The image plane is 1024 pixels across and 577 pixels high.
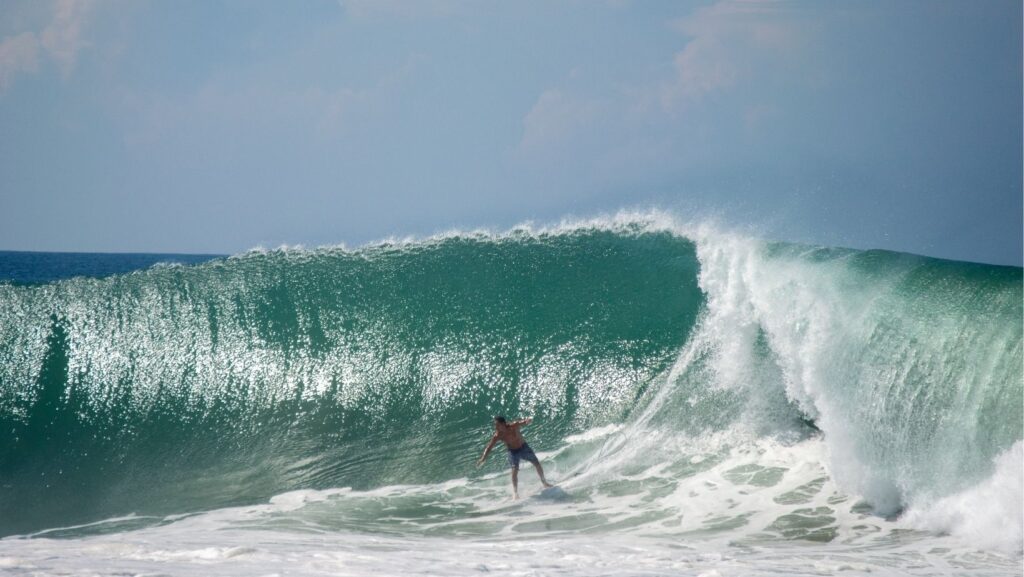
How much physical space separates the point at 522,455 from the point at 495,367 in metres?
2.45

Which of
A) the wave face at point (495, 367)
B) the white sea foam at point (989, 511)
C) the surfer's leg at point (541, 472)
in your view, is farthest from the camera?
the surfer's leg at point (541, 472)

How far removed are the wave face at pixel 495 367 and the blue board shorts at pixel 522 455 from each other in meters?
0.48

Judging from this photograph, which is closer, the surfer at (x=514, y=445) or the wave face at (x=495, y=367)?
the wave face at (x=495, y=367)

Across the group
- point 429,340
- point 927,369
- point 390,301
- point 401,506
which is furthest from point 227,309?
point 927,369

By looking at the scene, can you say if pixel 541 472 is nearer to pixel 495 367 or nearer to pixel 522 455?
pixel 522 455

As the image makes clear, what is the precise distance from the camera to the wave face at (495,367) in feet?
28.0

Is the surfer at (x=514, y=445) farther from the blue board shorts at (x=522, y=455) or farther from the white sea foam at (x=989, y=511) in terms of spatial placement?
the white sea foam at (x=989, y=511)

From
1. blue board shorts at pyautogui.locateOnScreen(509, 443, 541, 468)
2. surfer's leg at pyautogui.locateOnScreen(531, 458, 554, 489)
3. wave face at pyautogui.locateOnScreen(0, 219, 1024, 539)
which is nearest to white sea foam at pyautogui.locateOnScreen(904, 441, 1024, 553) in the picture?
wave face at pyautogui.locateOnScreen(0, 219, 1024, 539)

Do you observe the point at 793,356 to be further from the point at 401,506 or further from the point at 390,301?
the point at 390,301

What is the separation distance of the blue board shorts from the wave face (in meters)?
0.48

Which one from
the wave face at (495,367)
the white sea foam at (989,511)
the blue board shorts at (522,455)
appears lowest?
the white sea foam at (989,511)

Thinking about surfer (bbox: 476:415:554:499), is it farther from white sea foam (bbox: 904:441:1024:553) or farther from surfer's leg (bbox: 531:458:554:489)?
white sea foam (bbox: 904:441:1024:553)

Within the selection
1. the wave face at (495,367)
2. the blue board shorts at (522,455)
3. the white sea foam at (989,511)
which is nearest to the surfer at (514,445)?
the blue board shorts at (522,455)

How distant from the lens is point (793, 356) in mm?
9336
